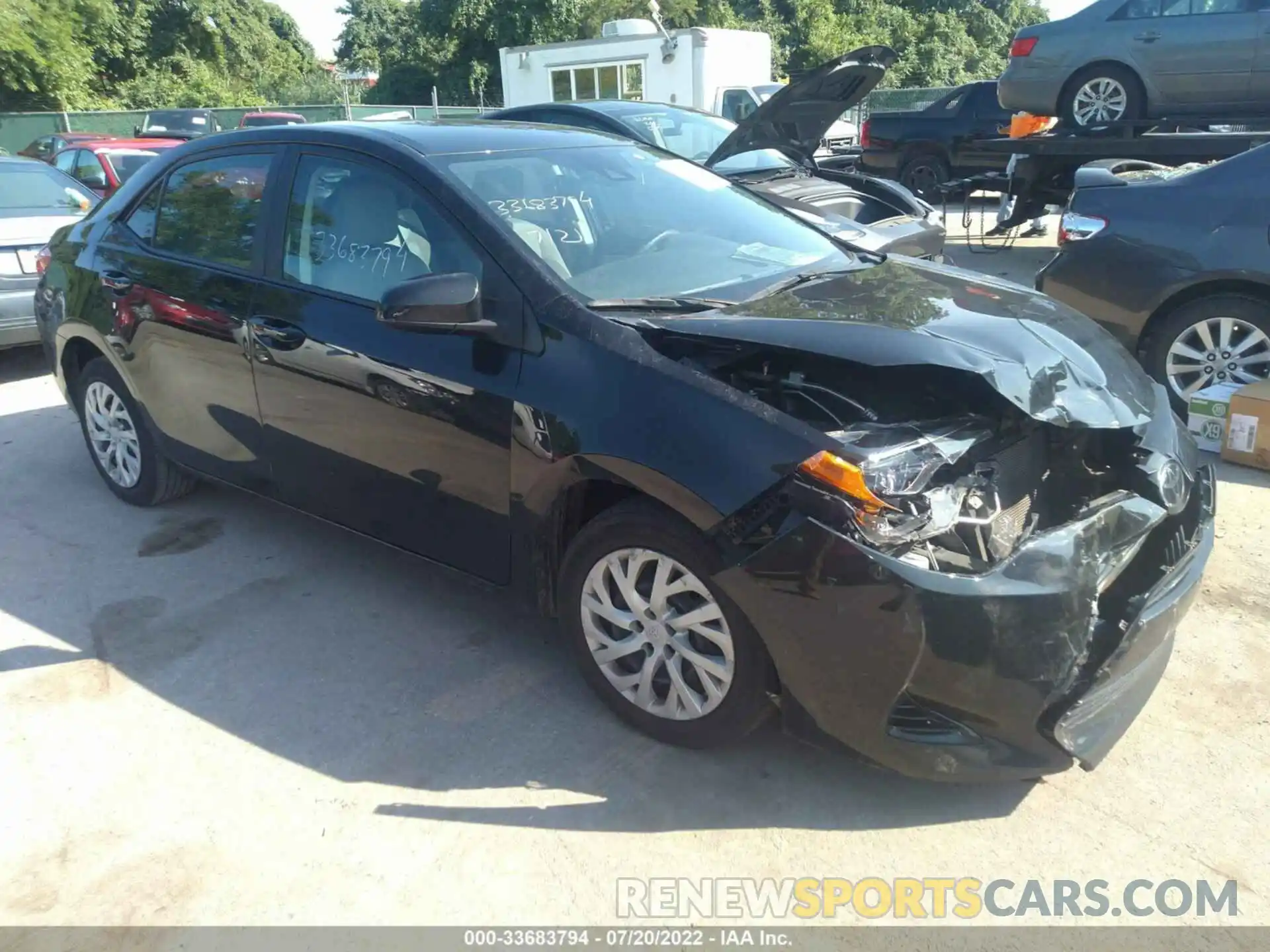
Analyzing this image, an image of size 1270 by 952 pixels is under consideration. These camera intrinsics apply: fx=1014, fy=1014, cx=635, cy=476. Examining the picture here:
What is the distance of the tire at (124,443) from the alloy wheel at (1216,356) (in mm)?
5199

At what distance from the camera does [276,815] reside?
9.30 feet

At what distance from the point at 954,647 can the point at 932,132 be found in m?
15.8

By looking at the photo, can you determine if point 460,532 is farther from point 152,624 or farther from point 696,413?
point 152,624

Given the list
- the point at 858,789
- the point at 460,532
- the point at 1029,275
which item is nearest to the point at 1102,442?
the point at 858,789

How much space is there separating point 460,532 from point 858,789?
148 centimetres

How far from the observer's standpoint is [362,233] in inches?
141

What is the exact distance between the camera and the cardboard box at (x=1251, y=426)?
16.1ft

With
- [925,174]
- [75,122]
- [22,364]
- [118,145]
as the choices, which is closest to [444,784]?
[22,364]

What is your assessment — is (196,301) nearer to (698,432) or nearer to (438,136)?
(438,136)

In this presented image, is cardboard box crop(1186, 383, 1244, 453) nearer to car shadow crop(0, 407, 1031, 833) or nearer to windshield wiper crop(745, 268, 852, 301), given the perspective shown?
windshield wiper crop(745, 268, 852, 301)

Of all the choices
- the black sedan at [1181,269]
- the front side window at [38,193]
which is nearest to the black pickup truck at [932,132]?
the black sedan at [1181,269]

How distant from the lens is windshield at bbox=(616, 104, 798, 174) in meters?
8.33

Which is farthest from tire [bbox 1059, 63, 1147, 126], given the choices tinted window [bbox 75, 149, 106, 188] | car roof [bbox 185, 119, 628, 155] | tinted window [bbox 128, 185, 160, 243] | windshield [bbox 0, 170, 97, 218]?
tinted window [bbox 75, 149, 106, 188]

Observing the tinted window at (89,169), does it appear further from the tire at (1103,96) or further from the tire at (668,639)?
the tire at (668,639)
